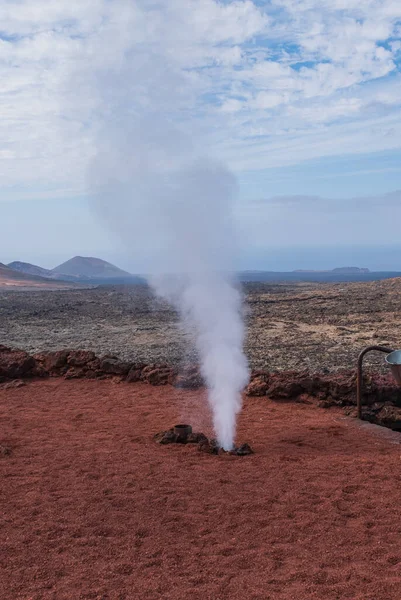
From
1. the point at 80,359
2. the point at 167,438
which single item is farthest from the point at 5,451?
the point at 80,359

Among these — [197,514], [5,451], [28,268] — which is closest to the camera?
[197,514]

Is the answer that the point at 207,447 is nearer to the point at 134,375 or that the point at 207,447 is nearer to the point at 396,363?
the point at 396,363

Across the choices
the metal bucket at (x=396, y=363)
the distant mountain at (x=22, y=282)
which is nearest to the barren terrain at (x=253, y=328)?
the metal bucket at (x=396, y=363)

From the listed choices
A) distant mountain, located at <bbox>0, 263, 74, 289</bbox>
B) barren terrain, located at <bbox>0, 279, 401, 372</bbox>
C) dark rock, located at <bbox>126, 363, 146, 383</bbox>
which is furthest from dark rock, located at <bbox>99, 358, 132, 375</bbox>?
distant mountain, located at <bbox>0, 263, 74, 289</bbox>

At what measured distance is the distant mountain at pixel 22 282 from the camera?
2239 inches

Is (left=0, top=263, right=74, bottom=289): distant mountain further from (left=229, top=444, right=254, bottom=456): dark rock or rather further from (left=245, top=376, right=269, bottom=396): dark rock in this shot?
(left=229, top=444, right=254, bottom=456): dark rock

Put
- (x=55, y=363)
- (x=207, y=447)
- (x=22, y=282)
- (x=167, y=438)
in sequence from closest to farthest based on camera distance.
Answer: (x=207, y=447) → (x=167, y=438) → (x=55, y=363) → (x=22, y=282)

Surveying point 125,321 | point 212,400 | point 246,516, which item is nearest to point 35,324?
point 125,321

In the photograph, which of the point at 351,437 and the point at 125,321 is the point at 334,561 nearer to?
the point at 351,437

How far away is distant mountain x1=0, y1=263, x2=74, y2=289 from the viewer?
56.9 m

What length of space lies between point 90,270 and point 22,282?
45.2 metres

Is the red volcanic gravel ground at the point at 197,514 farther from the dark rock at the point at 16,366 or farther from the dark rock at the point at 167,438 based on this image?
the dark rock at the point at 16,366

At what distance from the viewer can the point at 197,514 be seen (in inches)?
205

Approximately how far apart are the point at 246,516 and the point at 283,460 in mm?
1552
